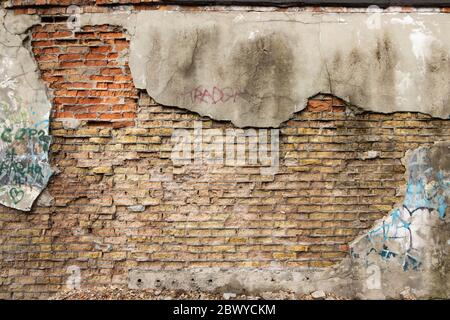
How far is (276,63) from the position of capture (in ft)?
10.7

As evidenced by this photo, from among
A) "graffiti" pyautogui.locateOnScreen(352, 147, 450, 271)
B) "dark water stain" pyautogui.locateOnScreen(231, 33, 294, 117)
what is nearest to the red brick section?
"dark water stain" pyautogui.locateOnScreen(231, 33, 294, 117)

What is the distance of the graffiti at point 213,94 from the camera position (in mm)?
3264

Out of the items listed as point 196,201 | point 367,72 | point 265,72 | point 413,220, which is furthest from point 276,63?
point 413,220

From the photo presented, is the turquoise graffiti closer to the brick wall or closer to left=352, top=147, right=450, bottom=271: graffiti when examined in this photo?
the brick wall

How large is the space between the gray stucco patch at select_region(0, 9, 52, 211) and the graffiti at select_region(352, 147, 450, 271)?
292cm

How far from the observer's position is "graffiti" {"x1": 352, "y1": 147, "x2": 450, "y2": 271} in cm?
327

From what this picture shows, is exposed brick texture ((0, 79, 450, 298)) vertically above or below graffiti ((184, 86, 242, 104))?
below

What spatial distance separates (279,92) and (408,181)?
4.60 feet

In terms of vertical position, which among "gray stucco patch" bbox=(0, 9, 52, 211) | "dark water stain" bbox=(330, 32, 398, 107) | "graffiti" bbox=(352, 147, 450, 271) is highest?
"dark water stain" bbox=(330, 32, 398, 107)

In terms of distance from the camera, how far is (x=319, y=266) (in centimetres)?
329

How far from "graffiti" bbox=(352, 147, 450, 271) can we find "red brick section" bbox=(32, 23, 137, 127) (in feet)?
8.05

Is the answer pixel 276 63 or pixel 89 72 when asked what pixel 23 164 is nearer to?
pixel 89 72

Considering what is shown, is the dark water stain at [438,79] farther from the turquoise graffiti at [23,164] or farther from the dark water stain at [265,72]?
the turquoise graffiti at [23,164]

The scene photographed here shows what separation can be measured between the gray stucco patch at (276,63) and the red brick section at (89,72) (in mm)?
122
